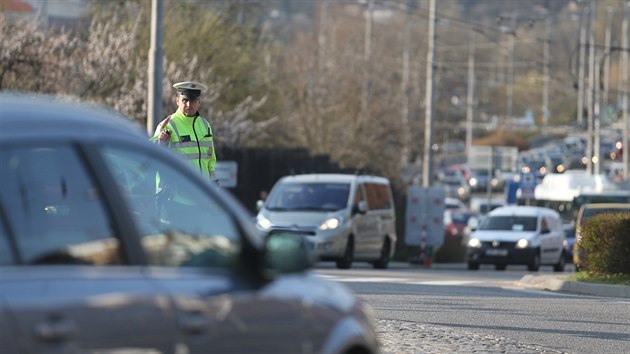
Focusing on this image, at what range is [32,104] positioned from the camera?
5512 millimetres

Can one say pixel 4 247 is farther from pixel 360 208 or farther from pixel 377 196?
pixel 377 196

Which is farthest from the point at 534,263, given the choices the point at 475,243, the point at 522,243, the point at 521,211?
the point at 521,211

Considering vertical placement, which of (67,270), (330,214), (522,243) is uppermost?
(67,270)

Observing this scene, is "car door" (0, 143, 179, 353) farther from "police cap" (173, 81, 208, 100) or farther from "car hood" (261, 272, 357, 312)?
"police cap" (173, 81, 208, 100)

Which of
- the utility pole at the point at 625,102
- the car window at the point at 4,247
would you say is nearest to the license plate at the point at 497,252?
the utility pole at the point at 625,102

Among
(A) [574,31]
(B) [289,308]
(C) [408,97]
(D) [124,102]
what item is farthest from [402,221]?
(A) [574,31]

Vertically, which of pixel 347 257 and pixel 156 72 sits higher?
pixel 156 72

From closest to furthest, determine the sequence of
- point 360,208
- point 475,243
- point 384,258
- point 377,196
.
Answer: point 360,208 → point 377,196 → point 384,258 → point 475,243

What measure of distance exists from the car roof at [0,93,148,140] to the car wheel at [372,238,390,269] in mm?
24711

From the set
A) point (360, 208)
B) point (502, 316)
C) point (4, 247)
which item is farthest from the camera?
point (360, 208)

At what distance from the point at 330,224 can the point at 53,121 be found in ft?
72.1

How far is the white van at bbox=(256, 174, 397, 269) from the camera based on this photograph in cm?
2709

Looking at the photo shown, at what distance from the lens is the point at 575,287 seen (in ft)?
73.5

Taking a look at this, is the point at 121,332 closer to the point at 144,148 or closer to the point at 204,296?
the point at 204,296
